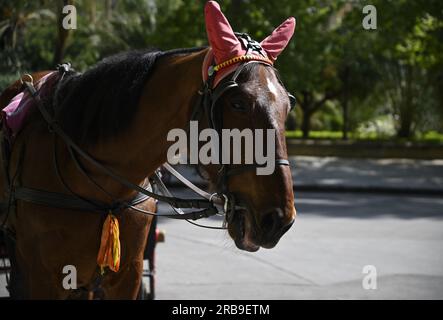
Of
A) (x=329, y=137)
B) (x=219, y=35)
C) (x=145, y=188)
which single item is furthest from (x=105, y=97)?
(x=329, y=137)

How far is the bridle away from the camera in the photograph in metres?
3.13

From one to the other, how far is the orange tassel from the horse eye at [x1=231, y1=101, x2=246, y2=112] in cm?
105

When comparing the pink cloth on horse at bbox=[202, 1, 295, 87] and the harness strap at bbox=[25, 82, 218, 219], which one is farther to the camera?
the harness strap at bbox=[25, 82, 218, 219]

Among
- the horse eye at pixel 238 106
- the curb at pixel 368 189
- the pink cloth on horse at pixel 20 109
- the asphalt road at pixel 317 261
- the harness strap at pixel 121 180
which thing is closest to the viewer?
the horse eye at pixel 238 106

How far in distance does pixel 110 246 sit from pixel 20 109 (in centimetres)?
102

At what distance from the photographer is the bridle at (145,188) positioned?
3.13m

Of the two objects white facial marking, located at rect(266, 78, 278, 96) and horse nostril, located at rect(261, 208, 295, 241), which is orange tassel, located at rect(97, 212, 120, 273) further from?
white facial marking, located at rect(266, 78, 278, 96)

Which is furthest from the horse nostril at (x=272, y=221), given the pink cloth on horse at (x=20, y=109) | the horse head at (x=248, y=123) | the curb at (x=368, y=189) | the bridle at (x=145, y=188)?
the curb at (x=368, y=189)

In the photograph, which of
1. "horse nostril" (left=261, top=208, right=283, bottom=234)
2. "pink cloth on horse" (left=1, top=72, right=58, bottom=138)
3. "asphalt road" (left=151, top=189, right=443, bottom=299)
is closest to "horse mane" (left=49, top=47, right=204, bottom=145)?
"pink cloth on horse" (left=1, top=72, right=58, bottom=138)

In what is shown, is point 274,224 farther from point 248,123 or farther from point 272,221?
point 248,123

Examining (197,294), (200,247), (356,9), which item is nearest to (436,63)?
(356,9)

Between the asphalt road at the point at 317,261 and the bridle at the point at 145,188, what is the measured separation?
327 centimetres

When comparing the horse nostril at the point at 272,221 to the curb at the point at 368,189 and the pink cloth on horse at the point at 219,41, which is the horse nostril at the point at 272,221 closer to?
the pink cloth on horse at the point at 219,41

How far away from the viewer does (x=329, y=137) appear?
30.2 m
